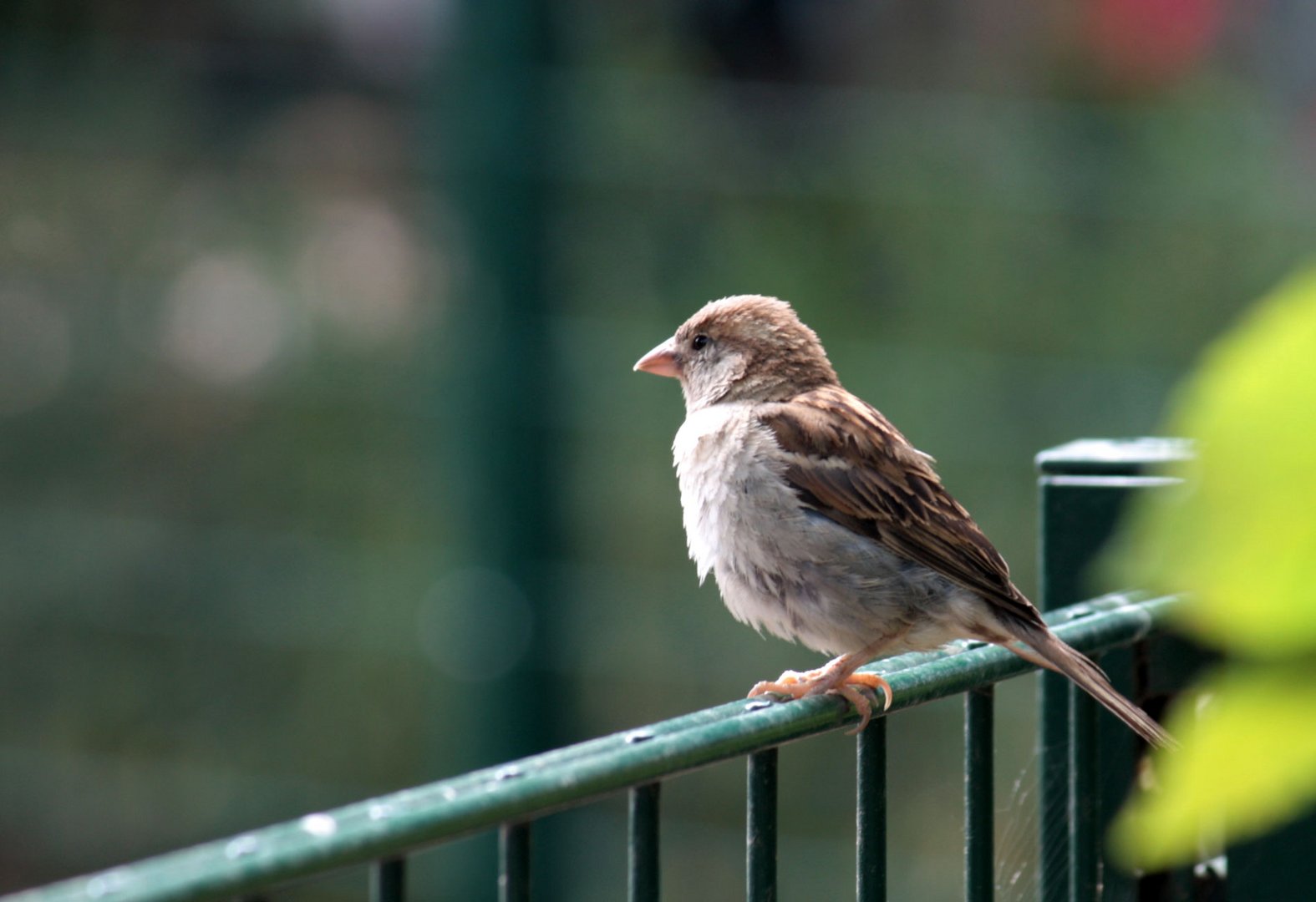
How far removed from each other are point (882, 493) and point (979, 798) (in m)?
0.94

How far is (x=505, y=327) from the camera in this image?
5051 mm

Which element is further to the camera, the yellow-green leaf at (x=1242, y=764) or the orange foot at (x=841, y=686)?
the orange foot at (x=841, y=686)

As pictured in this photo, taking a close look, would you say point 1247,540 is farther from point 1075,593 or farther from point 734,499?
point 734,499

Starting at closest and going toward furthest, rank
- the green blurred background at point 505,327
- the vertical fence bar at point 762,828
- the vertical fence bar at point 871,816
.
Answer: the vertical fence bar at point 762,828
the vertical fence bar at point 871,816
the green blurred background at point 505,327

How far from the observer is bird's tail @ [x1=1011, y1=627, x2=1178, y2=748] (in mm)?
1890

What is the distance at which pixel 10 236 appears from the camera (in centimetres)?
590

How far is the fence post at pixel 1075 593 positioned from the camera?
2061 mm

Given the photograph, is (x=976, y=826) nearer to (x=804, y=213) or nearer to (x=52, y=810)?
(x=804, y=213)

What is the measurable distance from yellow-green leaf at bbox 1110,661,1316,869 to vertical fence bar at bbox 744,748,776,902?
2.87 feet

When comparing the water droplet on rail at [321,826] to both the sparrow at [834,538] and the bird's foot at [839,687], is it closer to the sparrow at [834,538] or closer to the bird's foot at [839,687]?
the bird's foot at [839,687]

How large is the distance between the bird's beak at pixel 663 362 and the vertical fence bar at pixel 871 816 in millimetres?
1656

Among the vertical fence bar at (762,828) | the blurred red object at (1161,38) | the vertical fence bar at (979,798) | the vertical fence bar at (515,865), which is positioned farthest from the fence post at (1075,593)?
the blurred red object at (1161,38)

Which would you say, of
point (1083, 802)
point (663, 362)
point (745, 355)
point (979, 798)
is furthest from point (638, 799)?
point (663, 362)

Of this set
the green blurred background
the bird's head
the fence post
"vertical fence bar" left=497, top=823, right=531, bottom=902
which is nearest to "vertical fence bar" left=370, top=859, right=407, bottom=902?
"vertical fence bar" left=497, top=823, right=531, bottom=902
